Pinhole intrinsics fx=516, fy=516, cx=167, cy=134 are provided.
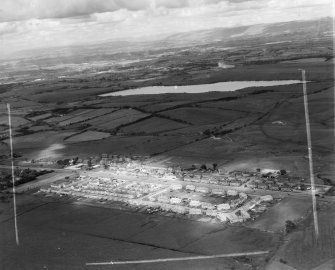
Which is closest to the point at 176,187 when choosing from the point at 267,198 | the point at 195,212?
the point at 195,212

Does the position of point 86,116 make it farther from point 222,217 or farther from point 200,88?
point 222,217

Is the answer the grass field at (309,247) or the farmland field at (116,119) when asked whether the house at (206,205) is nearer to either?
the grass field at (309,247)

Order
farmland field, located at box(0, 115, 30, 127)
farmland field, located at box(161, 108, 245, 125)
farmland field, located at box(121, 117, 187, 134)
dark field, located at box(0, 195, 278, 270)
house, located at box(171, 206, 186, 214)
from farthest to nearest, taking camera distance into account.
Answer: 1. farmland field, located at box(0, 115, 30, 127)
2. farmland field, located at box(161, 108, 245, 125)
3. farmland field, located at box(121, 117, 187, 134)
4. house, located at box(171, 206, 186, 214)
5. dark field, located at box(0, 195, 278, 270)

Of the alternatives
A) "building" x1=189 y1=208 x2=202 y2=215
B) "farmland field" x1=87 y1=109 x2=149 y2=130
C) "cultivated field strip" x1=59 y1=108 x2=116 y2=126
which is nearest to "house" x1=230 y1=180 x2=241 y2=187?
"building" x1=189 y1=208 x2=202 y2=215

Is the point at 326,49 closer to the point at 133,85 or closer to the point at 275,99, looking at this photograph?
the point at 133,85

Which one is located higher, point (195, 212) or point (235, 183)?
point (195, 212)

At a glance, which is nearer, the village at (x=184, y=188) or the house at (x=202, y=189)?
the village at (x=184, y=188)

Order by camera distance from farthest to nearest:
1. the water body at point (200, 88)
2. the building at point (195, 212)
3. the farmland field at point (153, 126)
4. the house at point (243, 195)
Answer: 1. the water body at point (200, 88)
2. the farmland field at point (153, 126)
3. the house at point (243, 195)
4. the building at point (195, 212)

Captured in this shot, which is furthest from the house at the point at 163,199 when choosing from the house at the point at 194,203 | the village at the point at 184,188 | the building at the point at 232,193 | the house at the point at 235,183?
the house at the point at 235,183

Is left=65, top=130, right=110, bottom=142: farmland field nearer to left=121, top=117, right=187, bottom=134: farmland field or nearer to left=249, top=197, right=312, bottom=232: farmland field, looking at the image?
left=121, top=117, right=187, bottom=134: farmland field

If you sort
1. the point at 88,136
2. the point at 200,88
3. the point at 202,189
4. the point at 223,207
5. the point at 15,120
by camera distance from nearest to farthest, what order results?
the point at 223,207, the point at 202,189, the point at 88,136, the point at 15,120, the point at 200,88

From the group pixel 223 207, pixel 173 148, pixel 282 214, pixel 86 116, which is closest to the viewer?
pixel 282 214
